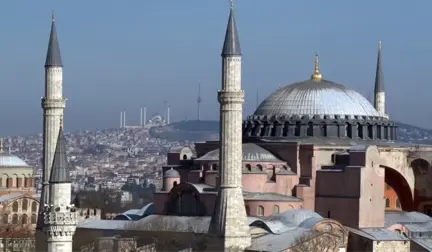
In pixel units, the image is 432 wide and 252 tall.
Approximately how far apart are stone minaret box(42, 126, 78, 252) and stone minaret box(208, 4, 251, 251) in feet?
29.7

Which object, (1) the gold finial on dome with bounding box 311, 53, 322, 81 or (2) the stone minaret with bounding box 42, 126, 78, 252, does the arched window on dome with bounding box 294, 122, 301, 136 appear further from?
(2) the stone minaret with bounding box 42, 126, 78, 252

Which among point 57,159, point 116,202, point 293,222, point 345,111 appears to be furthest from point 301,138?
point 116,202

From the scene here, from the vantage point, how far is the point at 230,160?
46.0 m

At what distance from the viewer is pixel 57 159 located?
3712cm

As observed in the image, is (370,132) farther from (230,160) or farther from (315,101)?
(230,160)

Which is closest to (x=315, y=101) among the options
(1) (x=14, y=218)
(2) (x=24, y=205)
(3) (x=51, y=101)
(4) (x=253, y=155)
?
(4) (x=253, y=155)

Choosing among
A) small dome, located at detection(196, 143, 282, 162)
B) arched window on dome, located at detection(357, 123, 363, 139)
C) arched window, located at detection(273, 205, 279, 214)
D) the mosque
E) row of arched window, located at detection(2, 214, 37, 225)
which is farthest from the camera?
row of arched window, located at detection(2, 214, 37, 225)

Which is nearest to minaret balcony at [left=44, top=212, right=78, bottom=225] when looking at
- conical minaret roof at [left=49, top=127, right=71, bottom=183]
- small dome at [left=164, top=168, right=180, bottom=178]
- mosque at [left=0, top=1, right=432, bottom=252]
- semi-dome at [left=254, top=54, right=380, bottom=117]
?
conical minaret roof at [left=49, top=127, right=71, bottom=183]

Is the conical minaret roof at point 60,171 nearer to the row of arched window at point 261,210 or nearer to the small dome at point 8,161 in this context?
the row of arched window at point 261,210

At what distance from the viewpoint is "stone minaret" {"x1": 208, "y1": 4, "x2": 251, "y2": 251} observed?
150ft

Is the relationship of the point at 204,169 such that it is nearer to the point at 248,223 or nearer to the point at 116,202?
the point at 248,223

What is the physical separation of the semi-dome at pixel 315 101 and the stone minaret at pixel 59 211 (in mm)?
20362

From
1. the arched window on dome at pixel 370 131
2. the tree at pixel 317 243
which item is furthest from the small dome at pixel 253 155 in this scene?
the tree at pixel 317 243

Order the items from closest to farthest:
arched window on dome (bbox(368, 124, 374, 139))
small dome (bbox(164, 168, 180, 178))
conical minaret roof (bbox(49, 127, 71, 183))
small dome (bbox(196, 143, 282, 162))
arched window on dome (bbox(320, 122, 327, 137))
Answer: conical minaret roof (bbox(49, 127, 71, 183)) → small dome (bbox(196, 143, 282, 162)) → small dome (bbox(164, 168, 180, 178)) → arched window on dome (bbox(320, 122, 327, 137)) → arched window on dome (bbox(368, 124, 374, 139))
